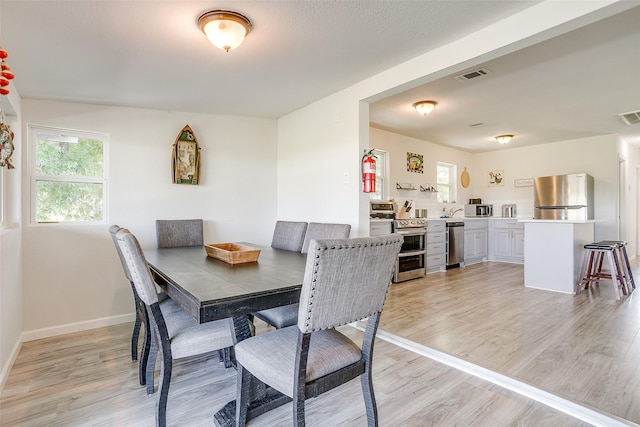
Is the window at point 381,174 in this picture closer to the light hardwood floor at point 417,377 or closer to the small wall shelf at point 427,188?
the small wall shelf at point 427,188

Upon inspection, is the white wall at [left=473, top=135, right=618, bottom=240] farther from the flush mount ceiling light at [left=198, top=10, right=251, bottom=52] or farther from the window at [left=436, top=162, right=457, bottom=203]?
the flush mount ceiling light at [left=198, top=10, right=251, bottom=52]

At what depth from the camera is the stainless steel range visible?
4.59m

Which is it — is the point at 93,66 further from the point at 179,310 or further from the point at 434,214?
the point at 434,214

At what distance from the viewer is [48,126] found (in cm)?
293

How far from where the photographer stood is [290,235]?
2.97 metres

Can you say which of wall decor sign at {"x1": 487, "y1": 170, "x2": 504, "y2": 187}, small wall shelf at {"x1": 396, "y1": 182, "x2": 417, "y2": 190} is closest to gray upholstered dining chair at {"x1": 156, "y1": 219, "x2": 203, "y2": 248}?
small wall shelf at {"x1": 396, "y1": 182, "x2": 417, "y2": 190}

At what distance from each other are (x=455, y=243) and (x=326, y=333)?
15.4 feet

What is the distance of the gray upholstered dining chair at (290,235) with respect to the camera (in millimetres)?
2871

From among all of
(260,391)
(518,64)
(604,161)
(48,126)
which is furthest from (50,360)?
(604,161)

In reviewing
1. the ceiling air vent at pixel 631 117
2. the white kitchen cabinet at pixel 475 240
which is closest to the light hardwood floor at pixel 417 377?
the ceiling air vent at pixel 631 117

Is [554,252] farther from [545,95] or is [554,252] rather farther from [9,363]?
[9,363]

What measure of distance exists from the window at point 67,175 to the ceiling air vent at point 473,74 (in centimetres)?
346

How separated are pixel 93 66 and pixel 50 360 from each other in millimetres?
2183

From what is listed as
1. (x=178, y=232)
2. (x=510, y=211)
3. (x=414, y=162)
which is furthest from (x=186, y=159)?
(x=510, y=211)
